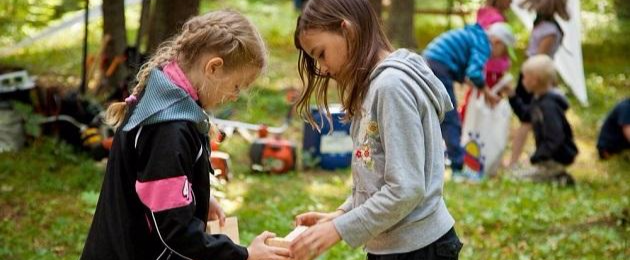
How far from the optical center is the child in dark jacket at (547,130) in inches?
294

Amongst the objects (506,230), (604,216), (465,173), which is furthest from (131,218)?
(465,173)

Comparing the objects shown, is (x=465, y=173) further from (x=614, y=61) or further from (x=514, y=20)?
(x=514, y=20)

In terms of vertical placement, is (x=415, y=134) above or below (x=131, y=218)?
above

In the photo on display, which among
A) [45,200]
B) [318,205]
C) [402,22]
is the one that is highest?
[318,205]

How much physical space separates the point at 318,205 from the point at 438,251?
3478 millimetres

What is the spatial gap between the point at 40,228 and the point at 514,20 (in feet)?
38.9

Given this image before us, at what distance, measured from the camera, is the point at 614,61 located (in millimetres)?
13914

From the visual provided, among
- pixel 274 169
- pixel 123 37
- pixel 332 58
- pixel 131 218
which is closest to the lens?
pixel 131 218

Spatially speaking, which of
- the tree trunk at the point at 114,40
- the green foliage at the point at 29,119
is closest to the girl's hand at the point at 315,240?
the green foliage at the point at 29,119

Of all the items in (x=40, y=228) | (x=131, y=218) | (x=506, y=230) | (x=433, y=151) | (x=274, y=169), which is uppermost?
(x=433, y=151)

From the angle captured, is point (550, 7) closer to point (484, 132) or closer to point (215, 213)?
point (484, 132)

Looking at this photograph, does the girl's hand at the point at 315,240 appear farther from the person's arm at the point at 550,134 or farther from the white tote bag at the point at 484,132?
the person's arm at the point at 550,134

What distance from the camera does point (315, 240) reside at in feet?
8.70

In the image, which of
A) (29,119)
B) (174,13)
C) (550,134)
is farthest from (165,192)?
(550,134)
